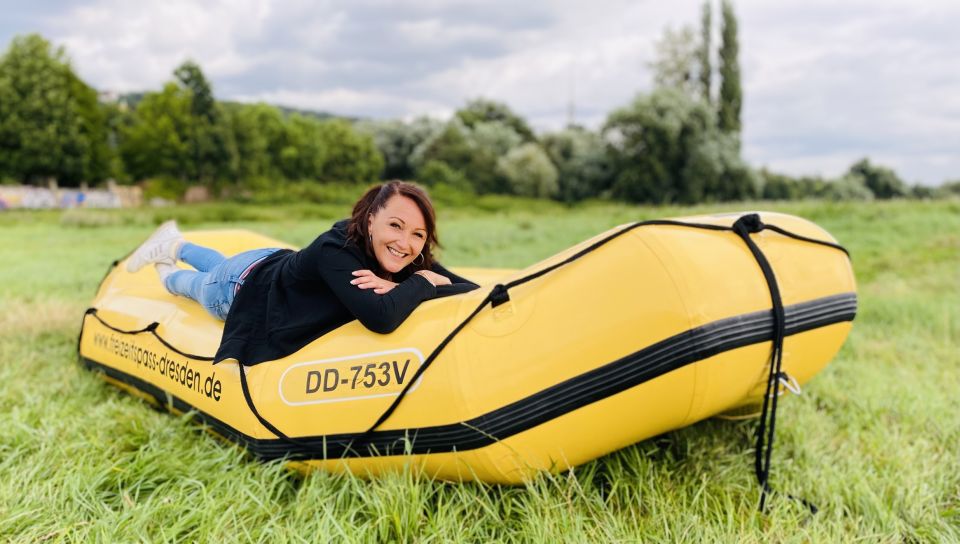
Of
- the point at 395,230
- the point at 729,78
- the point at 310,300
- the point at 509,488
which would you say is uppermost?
the point at 729,78

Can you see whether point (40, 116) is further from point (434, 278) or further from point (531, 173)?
point (434, 278)

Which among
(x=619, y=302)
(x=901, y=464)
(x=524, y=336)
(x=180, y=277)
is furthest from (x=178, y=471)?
(x=901, y=464)

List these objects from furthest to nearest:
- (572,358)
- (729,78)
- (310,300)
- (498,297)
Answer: (729,78) → (310,300) → (498,297) → (572,358)

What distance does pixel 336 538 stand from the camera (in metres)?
1.97

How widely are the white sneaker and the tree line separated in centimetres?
1884

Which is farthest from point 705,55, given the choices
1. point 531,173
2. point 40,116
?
point 40,116

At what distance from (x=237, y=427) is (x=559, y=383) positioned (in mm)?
1353

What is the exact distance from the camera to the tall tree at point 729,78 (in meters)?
→ 29.4

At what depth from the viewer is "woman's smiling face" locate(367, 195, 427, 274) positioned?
7.63ft

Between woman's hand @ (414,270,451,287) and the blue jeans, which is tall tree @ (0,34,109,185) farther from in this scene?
woman's hand @ (414,270,451,287)

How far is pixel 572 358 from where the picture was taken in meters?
2.00

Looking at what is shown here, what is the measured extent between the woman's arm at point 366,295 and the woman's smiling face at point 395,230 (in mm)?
100

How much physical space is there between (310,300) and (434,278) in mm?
498

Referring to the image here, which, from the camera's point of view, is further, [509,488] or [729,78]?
[729,78]
